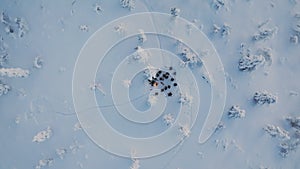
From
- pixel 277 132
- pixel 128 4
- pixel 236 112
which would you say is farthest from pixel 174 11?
pixel 277 132

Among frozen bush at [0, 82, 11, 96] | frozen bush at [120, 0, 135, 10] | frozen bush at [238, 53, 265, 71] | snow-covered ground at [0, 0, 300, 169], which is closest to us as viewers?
frozen bush at [0, 82, 11, 96]

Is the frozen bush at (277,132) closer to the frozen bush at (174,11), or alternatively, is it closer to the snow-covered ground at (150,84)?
the snow-covered ground at (150,84)

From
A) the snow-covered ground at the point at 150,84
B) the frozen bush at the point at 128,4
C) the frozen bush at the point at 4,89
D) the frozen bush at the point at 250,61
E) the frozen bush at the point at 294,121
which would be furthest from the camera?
the frozen bush at the point at 294,121

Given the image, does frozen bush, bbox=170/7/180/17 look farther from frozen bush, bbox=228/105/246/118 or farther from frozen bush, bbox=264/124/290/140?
frozen bush, bbox=264/124/290/140

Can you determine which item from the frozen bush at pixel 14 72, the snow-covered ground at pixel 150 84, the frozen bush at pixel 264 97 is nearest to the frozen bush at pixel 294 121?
the snow-covered ground at pixel 150 84

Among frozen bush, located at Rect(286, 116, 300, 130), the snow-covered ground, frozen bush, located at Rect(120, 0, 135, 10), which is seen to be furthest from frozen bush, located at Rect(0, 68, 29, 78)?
frozen bush, located at Rect(286, 116, 300, 130)

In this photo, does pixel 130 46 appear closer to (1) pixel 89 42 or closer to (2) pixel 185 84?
(1) pixel 89 42

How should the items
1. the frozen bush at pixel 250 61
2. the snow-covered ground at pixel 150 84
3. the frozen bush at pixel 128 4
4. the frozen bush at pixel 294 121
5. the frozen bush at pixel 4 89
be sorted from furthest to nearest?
1. the frozen bush at pixel 294 121
2. the frozen bush at pixel 250 61
3. the frozen bush at pixel 128 4
4. the snow-covered ground at pixel 150 84
5. the frozen bush at pixel 4 89

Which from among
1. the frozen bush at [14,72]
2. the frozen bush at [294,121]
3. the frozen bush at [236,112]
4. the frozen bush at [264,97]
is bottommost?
the frozen bush at [294,121]
